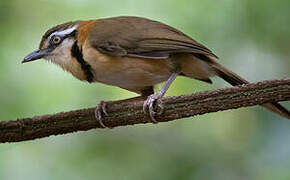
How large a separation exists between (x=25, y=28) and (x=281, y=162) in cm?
272

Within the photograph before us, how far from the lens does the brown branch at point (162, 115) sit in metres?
2.89

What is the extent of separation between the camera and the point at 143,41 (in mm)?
4320

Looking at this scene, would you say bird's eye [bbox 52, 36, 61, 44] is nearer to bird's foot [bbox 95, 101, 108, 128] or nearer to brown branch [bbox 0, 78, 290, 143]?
bird's foot [bbox 95, 101, 108, 128]

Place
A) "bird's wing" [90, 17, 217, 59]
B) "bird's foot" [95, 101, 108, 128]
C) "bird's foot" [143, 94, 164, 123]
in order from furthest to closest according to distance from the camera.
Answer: "bird's wing" [90, 17, 217, 59], "bird's foot" [95, 101, 108, 128], "bird's foot" [143, 94, 164, 123]

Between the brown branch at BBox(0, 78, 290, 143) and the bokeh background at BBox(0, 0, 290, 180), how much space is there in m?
0.75

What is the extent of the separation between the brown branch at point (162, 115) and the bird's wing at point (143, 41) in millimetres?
535

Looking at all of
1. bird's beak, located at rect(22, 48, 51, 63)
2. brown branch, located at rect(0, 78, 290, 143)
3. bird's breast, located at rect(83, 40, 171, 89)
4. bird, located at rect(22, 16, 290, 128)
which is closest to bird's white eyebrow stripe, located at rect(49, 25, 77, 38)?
bird, located at rect(22, 16, 290, 128)

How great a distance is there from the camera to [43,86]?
16.4 feet

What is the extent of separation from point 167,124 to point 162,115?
5.36 feet

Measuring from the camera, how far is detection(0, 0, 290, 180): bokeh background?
4.10m

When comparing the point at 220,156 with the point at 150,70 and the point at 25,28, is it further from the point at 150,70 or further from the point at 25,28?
the point at 25,28

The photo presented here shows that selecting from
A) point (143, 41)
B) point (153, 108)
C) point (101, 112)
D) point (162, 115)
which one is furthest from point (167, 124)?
point (162, 115)

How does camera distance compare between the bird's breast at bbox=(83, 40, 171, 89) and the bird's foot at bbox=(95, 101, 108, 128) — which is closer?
the bird's foot at bbox=(95, 101, 108, 128)

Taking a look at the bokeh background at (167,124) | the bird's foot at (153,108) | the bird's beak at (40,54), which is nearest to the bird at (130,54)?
the bird's beak at (40,54)
